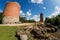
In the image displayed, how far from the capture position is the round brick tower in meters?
31.8

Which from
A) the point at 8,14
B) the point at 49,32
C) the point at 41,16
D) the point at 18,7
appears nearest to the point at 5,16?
the point at 8,14

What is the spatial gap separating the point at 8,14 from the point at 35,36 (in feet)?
51.5

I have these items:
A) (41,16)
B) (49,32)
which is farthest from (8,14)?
(49,32)

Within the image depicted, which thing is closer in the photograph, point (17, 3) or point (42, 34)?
point (42, 34)

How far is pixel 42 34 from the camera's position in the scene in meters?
18.5

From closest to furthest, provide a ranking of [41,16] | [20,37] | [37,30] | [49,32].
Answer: [20,37] < [37,30] < [49,32] < [41,16]

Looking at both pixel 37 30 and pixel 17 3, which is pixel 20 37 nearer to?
pixel 37 30

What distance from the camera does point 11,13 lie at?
1286 inches

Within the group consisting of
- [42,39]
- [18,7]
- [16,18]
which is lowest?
[42,39]

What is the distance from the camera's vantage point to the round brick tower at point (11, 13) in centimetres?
3182

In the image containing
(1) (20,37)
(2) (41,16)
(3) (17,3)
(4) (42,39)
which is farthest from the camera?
(2) (41,16)

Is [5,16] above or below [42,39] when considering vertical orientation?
above

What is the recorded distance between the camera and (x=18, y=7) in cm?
3466

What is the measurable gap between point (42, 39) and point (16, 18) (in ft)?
52.7
